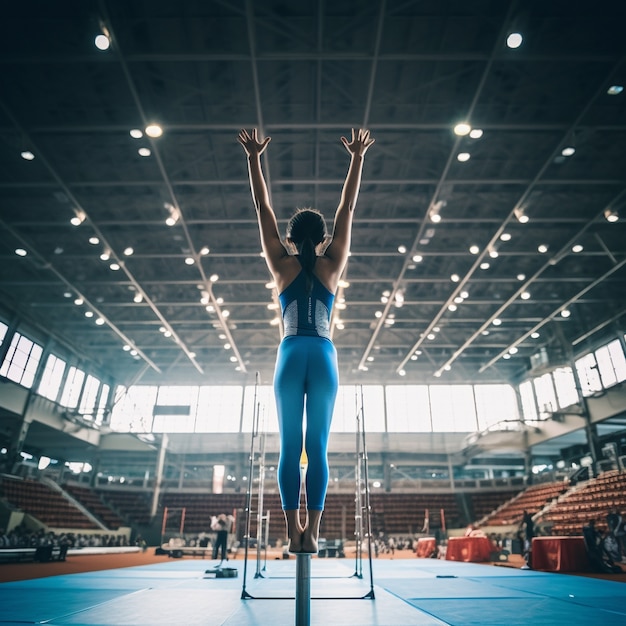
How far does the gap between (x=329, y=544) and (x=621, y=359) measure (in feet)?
46.7

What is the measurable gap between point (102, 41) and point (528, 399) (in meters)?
25.7

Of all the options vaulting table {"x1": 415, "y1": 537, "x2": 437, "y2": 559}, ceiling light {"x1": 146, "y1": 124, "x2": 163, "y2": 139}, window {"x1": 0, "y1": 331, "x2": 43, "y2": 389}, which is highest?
ceiling light {"x1": 146, "y1": 124, "x2": 163, "y2": 139}

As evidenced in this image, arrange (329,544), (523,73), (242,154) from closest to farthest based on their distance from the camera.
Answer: (523,73)
(242,154)
(329,544)

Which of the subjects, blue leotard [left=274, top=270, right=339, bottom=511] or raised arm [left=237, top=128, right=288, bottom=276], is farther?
raised arm [left=237, top=128, right=288, bottom=276]

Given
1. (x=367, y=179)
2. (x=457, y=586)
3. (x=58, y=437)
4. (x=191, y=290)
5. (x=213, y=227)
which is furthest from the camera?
(x=58, y=437)

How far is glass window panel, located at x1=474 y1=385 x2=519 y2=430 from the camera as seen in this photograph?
2600 centimetres

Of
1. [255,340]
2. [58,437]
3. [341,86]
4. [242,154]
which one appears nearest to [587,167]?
[341,86]

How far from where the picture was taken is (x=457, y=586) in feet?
14.6

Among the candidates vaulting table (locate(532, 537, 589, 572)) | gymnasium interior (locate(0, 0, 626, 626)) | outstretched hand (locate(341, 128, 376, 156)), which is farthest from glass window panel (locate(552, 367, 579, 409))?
outstretched hand (locate(341, 128, 376, 156))

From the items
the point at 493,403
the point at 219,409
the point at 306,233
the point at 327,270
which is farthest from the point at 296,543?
the point at 493,403

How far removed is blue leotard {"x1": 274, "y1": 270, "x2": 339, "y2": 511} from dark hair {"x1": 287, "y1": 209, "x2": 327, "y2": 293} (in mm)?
111

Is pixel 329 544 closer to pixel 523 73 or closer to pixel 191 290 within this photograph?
pixel 191 290

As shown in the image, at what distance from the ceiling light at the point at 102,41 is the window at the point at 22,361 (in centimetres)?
1366

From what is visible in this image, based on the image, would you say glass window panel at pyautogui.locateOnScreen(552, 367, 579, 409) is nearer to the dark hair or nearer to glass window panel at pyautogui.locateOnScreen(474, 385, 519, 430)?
glass window panel at pyautogui.locateOnScreen(474, 385, 519, 430)
